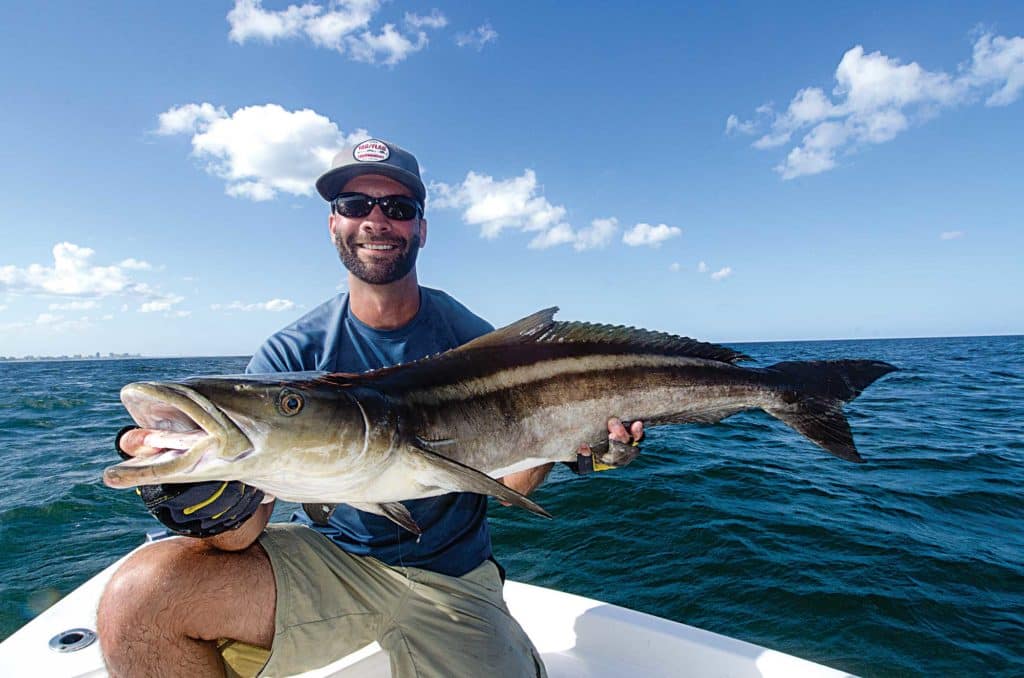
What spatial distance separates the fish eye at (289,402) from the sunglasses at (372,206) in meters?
2.11

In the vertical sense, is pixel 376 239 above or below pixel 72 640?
above

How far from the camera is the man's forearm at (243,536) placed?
9.32 feet

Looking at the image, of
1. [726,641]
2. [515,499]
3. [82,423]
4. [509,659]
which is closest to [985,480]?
[726,641]

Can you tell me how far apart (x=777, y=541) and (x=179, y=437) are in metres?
7.22

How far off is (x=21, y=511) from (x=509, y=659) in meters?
10.4

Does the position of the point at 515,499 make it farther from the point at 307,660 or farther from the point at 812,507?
the point at 812,507

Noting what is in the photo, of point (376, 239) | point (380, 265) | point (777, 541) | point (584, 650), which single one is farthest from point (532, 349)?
point (777, 541)

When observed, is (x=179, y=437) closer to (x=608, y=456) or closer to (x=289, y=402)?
(x=289, y=402)

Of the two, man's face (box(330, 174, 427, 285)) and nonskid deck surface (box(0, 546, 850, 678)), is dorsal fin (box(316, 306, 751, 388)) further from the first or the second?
nonskid deck surface (box(0, 546, 850, 678))

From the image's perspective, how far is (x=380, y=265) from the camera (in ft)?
12.6

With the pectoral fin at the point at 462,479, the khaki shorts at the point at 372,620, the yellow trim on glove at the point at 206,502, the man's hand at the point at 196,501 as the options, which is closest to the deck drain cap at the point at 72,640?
the khaki shorts at the point at 372,620

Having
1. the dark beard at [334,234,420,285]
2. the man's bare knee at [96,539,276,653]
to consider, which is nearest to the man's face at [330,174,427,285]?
the dark beard at [334,234,420,285]

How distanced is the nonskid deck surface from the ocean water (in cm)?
183

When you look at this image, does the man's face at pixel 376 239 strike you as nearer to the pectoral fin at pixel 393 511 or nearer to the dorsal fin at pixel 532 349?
the dorsal fin at pixel 532 349
